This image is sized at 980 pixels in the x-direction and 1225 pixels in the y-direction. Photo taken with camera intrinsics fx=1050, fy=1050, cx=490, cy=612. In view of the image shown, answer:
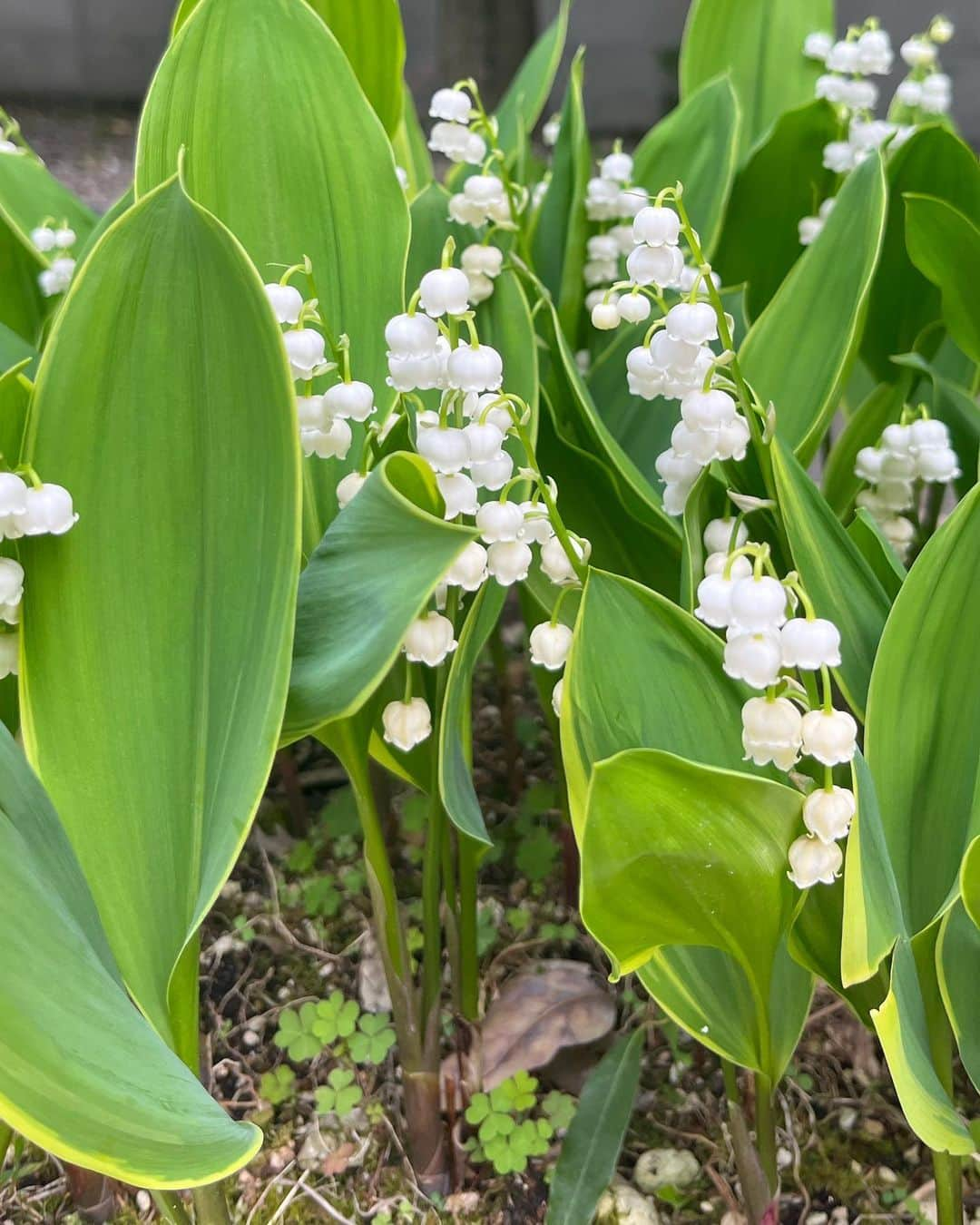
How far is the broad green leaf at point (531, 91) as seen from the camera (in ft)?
3.75

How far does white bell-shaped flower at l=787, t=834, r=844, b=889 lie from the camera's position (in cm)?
55

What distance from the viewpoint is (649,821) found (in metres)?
0.54

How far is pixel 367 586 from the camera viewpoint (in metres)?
0.57

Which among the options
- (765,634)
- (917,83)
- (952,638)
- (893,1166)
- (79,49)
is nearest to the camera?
(765,634)

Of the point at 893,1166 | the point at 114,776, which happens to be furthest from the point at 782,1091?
the point at 114,776

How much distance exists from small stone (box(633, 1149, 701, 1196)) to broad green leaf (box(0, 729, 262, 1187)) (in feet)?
1.62

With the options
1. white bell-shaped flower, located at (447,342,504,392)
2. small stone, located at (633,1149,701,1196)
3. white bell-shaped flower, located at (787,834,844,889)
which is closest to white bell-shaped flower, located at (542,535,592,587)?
white bell-shaped flower, located at (447,342,504,392)

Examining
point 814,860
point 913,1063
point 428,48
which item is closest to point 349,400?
point 814,860

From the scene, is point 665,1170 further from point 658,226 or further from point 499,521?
point 658,226

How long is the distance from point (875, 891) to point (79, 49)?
100 inches

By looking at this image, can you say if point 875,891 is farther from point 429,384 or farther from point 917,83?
point 917,83

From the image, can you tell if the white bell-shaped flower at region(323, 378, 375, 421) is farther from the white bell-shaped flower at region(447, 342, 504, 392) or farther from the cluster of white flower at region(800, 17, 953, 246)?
the cluster of white flower at region(800, 17, 953, 246)

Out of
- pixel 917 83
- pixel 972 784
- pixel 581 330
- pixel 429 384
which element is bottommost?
pixel 972 784

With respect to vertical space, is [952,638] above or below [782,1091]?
above
